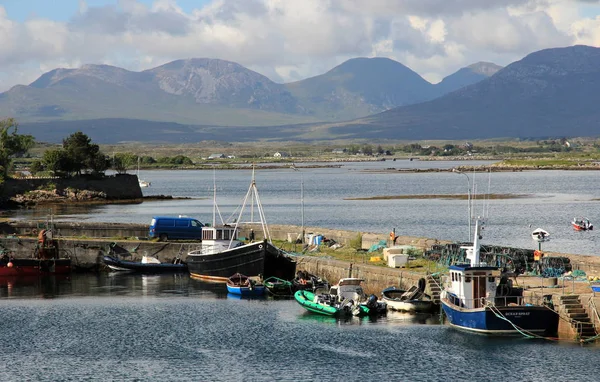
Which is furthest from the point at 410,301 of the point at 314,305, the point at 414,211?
the point at 414,211

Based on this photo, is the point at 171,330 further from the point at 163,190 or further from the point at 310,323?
the point at 163,190

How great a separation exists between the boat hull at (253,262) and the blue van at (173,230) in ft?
40.3

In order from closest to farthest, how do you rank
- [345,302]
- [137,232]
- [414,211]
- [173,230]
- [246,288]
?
[345,302] < [246,288] < [173,230] < [137,232] < [414,211]

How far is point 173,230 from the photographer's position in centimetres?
7538

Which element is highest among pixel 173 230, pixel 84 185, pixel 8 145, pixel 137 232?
pixel 8 145

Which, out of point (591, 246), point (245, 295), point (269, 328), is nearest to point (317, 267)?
point (245, 295)

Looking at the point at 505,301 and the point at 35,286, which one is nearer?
the point at 505,301

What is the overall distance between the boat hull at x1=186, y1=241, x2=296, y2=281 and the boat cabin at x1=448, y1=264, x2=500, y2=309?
56.7 feet

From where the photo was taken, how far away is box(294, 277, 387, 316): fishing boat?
48594mm

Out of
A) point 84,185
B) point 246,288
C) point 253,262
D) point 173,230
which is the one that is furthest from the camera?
point 84,185

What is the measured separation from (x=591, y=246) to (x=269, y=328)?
126ft

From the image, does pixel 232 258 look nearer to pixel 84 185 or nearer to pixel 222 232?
pixel 222 232

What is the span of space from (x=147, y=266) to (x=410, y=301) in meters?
26.0

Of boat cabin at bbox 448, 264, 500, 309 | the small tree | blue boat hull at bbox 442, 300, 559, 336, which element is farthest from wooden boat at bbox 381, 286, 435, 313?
the small tree
